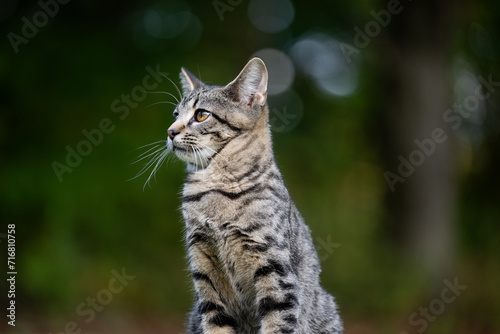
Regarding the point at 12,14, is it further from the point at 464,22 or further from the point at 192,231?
the point at 464,22

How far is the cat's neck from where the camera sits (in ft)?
12.7

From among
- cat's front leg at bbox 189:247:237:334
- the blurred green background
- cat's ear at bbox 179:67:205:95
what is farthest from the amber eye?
the blurred green background

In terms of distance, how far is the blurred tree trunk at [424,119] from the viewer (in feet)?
28.5

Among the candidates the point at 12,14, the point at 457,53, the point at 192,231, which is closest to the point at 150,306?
the point at 12,14

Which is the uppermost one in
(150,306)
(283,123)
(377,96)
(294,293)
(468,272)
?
(377,96)

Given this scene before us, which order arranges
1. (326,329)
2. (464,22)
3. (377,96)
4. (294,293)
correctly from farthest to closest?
(377,96) → (464,22) → (326,329) → (294,293)

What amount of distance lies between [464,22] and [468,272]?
161 inches

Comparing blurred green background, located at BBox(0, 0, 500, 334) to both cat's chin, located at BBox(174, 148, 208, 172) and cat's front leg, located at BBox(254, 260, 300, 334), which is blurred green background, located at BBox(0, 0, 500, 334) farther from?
cat's front leg, located at BBox(254, 260, 300, 334)

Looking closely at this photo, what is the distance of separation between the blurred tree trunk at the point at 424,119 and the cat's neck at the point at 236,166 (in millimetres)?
5156

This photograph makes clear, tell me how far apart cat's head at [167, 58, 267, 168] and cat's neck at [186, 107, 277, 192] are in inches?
1.6

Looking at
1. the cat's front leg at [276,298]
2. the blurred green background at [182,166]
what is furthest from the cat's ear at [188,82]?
the blurred green background at [182,166]

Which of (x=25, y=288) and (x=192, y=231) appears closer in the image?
(x=192, y=231)

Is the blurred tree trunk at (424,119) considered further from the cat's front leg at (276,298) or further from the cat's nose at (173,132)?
the cat's nose at (173,132)

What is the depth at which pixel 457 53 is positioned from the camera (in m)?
10.0
